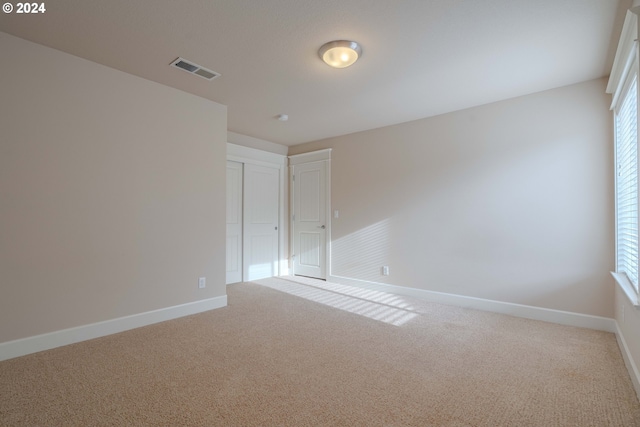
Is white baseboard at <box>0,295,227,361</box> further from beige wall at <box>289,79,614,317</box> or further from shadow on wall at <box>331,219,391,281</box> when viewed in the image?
beige wall at <box>289,79,614,317</box>

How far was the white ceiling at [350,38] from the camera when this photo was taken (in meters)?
2.07

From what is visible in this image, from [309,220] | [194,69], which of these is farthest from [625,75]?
[309,220]

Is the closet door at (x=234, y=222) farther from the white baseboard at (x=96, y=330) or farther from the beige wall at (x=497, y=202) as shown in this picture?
the beige wall at (x=497, y=202)

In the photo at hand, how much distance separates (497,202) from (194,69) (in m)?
3.61

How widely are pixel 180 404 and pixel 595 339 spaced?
137 inches

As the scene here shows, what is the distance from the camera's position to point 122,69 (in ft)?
9.65

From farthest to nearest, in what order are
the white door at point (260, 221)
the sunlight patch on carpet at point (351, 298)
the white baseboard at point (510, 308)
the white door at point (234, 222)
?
the white door at point (260, 221) < the white door at point (234, 222) < the sunlight patch on carpet at point (351, 298) < the white baseboard at point (510, 308)

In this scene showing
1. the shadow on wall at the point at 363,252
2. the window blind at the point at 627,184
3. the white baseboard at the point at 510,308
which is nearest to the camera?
the window blind at the point at 627,184

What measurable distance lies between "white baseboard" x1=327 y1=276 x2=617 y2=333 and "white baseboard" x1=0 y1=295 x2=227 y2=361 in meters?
2.58

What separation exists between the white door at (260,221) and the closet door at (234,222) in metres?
0.10

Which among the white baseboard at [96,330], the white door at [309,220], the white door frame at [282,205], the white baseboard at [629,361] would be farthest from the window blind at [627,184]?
the white door frame at [282,205]

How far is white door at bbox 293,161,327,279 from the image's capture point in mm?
5488

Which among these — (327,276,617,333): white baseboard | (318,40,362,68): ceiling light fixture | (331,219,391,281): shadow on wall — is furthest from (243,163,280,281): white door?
(318,40,362,68): ceiling light fixture

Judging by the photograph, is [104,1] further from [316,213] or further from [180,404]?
[316,213]
